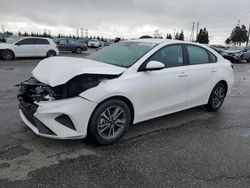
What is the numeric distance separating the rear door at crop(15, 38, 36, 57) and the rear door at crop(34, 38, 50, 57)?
25cm

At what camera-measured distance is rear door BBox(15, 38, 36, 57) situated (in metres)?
15.7

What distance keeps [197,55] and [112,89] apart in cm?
240

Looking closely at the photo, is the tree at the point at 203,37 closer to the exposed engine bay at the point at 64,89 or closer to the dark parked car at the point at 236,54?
the dark parked car at the point at 236,54

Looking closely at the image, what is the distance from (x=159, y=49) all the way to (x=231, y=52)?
67.3 ft

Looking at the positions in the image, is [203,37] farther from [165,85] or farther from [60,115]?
[60,115]

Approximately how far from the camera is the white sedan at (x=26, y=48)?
15.4 meters

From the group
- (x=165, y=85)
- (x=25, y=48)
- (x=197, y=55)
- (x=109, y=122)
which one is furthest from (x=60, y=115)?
(x=25, y=48)

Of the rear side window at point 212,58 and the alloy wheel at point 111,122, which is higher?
the rear side window at point 212,58

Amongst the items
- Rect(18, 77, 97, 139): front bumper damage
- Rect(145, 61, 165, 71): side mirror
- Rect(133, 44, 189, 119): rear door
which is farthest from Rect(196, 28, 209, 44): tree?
Rect(18, 77, 97, 139): front bumper damage

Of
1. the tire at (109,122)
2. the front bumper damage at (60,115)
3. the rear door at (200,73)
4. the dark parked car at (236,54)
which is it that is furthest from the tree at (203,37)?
the front bumper damage at (60,115)

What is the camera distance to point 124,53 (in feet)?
14.3

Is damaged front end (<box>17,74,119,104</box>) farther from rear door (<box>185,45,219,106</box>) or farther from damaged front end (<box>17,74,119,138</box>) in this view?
rear door (<box>185,45,219,106</box>)

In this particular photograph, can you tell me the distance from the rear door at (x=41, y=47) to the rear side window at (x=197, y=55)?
44.4ft

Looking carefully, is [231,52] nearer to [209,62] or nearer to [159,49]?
[209,62]
